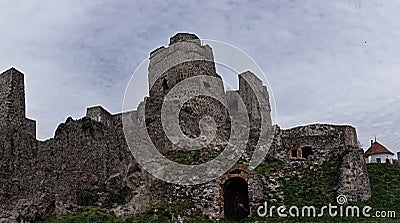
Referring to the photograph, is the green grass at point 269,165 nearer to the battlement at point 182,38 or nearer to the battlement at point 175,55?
the battlement at point 175,55

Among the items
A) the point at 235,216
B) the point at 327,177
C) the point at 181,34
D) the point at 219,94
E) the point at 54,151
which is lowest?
the point at 235,216

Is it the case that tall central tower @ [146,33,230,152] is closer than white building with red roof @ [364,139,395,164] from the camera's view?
Yes

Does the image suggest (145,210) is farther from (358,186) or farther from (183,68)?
(183,68)

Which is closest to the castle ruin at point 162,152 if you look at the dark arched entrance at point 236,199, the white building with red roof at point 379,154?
the dark arched entrance at point 236,199

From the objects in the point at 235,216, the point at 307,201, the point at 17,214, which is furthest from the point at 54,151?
the point at 307,201

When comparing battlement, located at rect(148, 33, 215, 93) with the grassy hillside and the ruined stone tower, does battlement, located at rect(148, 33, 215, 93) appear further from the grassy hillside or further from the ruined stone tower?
the grassy hillside

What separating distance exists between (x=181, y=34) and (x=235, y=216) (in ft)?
38.2

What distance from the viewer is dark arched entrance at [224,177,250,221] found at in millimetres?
16750

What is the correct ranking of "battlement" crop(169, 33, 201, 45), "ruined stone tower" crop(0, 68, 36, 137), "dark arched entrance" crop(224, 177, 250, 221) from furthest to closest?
1. "battlement" crop(169, 33, 201, 45)
2. "ruined stone tower" crop(0, 68, 36, 137)
3. "dark arched entrance" crop(224, 177, 250, 221)

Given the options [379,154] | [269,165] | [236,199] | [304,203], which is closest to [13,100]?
[236,199]

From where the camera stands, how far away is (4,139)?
2275cm

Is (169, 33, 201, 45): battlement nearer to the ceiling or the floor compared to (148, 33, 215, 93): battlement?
nearer to the ceiling

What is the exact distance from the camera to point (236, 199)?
687 inches

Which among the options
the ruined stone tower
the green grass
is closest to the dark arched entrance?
the green grass
